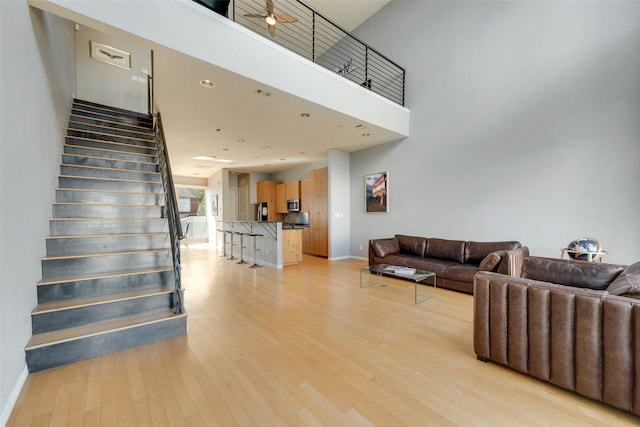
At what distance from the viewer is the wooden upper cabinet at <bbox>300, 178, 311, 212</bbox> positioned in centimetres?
805

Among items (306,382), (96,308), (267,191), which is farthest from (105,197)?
(267,191)

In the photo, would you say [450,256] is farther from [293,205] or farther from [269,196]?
→ [269,196]

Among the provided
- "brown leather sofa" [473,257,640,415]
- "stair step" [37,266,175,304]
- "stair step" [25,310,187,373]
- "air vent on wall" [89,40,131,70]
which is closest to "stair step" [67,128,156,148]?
"stair step" [37,266,175,304]

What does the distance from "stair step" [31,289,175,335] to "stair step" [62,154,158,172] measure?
7.34ft

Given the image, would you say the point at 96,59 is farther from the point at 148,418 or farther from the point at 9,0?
the point at 148,418

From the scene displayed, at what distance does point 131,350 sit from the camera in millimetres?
2258

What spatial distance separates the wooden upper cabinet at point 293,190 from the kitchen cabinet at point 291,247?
8.27 ft

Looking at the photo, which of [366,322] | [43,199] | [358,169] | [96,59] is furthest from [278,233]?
[96,59]

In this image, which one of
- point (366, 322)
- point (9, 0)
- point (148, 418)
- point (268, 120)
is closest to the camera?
point (148, 418)

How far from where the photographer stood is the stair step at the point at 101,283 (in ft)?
7.54

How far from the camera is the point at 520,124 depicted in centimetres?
409

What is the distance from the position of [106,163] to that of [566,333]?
18.0ft

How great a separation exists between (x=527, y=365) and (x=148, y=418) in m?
2.56

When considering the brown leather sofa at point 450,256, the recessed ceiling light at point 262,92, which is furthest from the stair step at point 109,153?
the brown leather sofa at point 450,256
